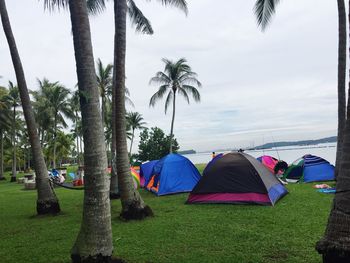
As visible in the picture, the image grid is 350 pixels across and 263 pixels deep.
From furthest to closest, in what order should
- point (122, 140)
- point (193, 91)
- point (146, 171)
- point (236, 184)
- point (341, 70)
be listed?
1. point (193, 91)
2. point (146, 171)
3. point (341, 70)
4. point (236, 184)
5. point (122, 140)

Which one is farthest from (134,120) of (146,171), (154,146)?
(146,171)

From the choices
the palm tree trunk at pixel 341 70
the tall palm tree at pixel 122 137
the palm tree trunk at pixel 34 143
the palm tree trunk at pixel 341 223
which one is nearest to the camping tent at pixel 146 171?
the palm tree trunk at pixel 34 143

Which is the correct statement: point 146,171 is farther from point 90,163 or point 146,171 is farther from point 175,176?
point 90,163

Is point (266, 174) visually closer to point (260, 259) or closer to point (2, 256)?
point (260, 259)

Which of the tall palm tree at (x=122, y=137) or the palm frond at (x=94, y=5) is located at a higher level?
the palm frond at (x=94, y=5)

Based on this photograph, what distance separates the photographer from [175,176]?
12039 mm

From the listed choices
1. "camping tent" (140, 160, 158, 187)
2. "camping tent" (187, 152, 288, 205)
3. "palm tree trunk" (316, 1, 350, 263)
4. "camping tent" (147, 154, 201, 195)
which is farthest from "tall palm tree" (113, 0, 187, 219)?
"camping tent" (140, 160, 158, 187)

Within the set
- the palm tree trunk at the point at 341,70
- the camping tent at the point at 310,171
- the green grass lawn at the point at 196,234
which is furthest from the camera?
the camping tent at the point at 310,171

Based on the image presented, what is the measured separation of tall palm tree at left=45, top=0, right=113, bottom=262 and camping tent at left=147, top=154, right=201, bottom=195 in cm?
744

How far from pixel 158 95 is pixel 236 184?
661 inches

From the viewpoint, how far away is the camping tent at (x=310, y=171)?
13.0m

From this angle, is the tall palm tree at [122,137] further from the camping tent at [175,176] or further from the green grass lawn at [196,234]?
the camping tent at [175,176]

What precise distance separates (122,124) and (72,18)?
351cm

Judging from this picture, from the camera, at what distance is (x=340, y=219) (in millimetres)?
2984
